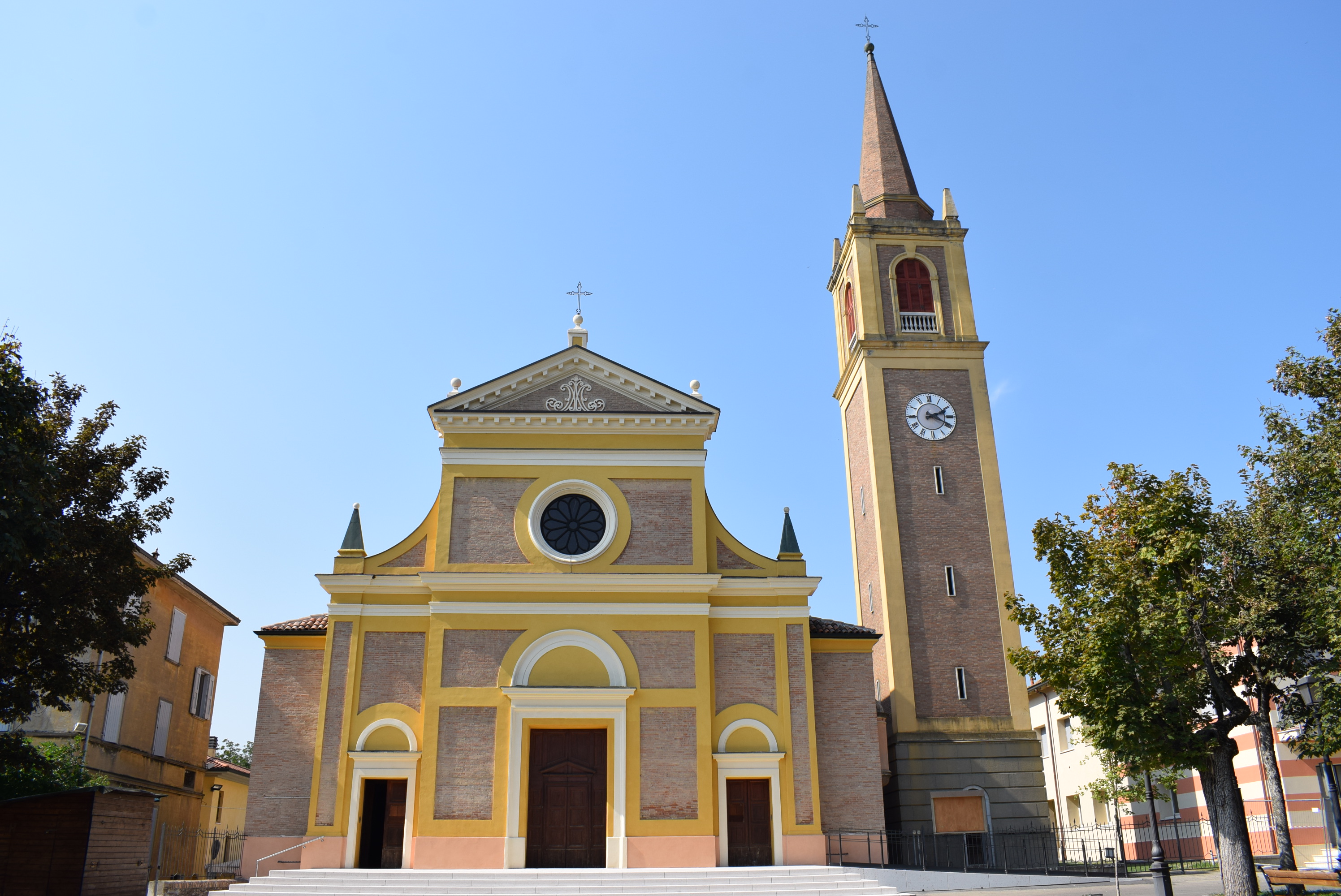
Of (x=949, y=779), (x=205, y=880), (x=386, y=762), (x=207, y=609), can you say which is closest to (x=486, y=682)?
(x=386, y=762)

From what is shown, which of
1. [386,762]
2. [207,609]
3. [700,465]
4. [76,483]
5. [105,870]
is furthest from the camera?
[207,609]

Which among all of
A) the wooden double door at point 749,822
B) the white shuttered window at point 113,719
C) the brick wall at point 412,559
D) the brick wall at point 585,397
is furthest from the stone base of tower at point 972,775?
the white shuttered window at point 113,719

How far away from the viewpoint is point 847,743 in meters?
26.0

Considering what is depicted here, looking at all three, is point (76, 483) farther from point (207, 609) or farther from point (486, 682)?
point (207, 609)

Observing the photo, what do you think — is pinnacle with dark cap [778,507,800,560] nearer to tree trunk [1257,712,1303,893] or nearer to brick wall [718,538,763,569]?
brick wall [718,538,763,569]

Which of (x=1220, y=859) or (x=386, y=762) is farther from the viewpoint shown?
(x=386, y=762)

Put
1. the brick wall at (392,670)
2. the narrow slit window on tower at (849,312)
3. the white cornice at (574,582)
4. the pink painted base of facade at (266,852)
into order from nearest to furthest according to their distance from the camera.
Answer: the pink painted base of facade at (266,852) < the brick wall at (392,670) < the white cornice at (574,582) < the narrow slit window on tower at (849,312)

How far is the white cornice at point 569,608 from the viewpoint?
2477 cm

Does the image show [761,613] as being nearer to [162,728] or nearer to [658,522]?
[658,522]

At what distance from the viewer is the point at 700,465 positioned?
87.5 feet

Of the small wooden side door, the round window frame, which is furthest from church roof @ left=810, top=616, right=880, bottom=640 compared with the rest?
the small wooden side door

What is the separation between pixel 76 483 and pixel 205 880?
30.2ft

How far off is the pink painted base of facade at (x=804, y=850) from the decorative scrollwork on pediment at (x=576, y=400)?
12021 mm

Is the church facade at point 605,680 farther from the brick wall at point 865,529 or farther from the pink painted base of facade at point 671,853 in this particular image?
the brick wall at point 865,529
